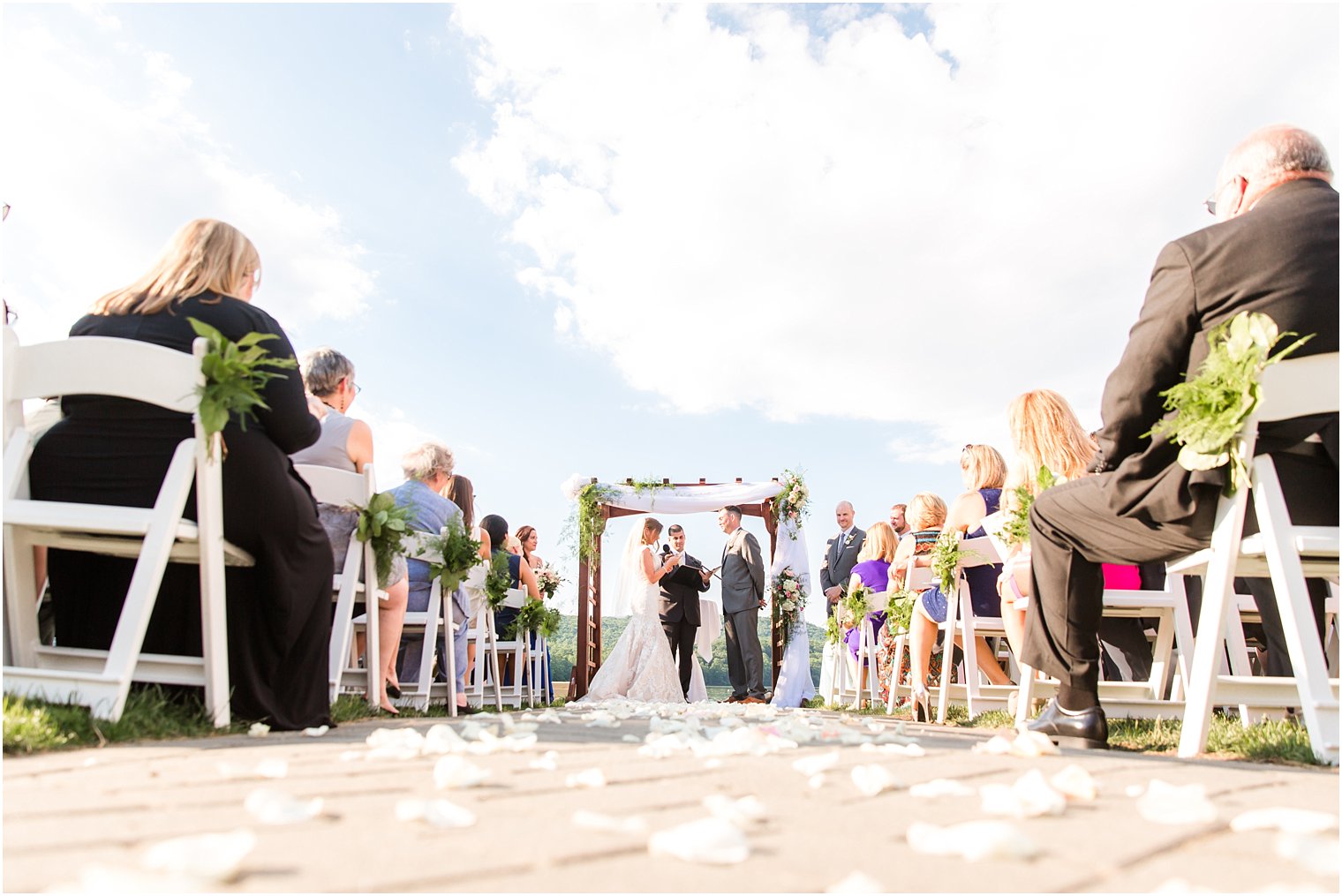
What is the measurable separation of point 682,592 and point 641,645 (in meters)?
1.10

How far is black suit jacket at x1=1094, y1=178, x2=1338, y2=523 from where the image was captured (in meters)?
2.63

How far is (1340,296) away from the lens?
2.58 meters

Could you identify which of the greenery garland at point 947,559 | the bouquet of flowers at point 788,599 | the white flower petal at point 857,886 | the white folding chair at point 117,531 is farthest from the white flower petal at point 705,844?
the bouquet of flowers at point 788,599

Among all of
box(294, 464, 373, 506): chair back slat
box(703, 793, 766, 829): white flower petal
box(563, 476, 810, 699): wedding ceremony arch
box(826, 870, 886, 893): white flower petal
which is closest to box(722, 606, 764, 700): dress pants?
box(563, 476, 810, 699): wedding ceremony arch

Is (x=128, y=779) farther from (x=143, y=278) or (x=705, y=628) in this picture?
(x=705, y=628)

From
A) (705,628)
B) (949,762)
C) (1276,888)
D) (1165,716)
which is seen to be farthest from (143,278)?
(705,628)

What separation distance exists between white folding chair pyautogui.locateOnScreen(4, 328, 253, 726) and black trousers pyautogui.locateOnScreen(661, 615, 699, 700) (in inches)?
421

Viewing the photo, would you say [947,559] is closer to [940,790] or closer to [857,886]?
[940,790]

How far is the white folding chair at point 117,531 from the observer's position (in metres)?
2.45

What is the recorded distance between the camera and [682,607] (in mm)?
13141

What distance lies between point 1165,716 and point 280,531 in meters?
3.68

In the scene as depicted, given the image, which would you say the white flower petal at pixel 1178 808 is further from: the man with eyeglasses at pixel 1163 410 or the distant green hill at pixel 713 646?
the distant green hill at pixel 713 646

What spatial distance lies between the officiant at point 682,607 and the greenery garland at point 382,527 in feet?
29.7

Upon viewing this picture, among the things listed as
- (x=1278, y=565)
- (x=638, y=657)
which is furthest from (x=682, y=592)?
(x=1278, y=565)
